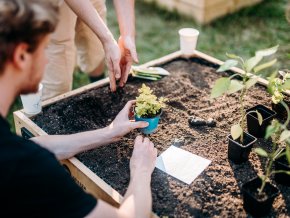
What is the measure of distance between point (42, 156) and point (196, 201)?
0.74m

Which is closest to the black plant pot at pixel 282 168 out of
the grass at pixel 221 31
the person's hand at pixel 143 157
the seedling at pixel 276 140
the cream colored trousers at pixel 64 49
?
the seedling at pixel 276 140

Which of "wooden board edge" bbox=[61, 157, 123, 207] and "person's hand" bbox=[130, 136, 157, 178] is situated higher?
"person's hand" bbox=[130, 136, 157, 178]

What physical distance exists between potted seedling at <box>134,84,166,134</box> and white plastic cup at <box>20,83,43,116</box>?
0.54m

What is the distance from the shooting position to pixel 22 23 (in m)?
1.33

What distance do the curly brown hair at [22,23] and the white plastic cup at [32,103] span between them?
36.3 inches

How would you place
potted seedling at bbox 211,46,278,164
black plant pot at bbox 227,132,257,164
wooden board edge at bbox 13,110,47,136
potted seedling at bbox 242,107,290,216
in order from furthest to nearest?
wooden board edge at bbox 13,110,47,136 → black plant pot at bbox 227,132,257,164 → potted seedling at bbox 211,46,278,164 → potted seedling at bbox 242,107,290,216

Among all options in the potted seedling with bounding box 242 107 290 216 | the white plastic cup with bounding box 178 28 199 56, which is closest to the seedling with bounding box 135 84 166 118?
the potted seedling with bounding box 242 107 290 216

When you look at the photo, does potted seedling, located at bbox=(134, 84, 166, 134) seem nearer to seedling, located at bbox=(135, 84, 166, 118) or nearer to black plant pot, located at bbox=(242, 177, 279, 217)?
seedling, located at bbox=(135, 84, 166, 118)

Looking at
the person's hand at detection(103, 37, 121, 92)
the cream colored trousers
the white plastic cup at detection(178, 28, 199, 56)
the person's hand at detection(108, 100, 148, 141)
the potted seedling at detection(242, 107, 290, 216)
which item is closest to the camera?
the potted seedling at detection(242, 107, 290, 216)

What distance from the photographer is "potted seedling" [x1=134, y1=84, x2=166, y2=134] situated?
212 centimetres

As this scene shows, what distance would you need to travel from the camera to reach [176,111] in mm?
2398

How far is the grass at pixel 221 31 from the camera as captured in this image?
404 cm

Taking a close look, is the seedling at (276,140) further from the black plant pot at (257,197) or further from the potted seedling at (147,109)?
the potted seedling at (147,109)

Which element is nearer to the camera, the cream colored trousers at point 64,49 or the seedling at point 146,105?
the seedling at point 146,105
